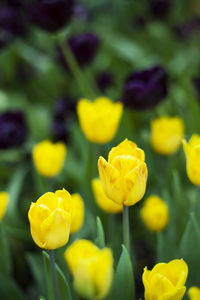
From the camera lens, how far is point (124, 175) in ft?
1.59

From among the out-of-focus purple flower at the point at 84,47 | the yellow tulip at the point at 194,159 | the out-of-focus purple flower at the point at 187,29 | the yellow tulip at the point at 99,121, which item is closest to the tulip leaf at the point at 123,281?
the yellow tulip at the point at 194,159

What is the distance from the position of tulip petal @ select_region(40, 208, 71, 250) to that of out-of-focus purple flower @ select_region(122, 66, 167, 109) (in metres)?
0.48

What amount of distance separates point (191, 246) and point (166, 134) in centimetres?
27

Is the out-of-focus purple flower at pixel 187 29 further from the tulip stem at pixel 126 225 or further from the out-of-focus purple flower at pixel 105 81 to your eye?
the tulip stem at pixel 126 225

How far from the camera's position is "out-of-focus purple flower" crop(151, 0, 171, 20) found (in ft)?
4.80

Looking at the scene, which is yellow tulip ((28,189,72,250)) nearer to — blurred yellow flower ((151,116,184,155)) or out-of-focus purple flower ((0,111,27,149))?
blurred yellow flower ((151,116,184,155))

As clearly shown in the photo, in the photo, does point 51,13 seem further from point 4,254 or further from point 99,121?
point 4,254

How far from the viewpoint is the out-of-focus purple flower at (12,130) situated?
1085mm

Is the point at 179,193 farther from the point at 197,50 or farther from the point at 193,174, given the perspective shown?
the point at 197,50

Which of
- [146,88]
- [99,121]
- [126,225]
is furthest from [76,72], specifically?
[126,225]

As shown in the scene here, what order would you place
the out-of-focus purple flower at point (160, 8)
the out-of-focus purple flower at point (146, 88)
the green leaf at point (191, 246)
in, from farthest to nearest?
the out-of-focus purple flower at point (160, 8) < the out-of-focus purple flower at point (146, 88) < the green leaf at point (191, 246)

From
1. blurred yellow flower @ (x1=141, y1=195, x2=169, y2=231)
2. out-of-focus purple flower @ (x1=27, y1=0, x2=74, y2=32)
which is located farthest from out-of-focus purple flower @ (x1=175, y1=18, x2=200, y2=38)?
blurred yellow flower @ (x1=141, y1=195, x2=169, y2=231)

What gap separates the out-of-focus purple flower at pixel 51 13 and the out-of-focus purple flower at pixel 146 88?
0.73 ft

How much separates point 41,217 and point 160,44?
1.45 m
